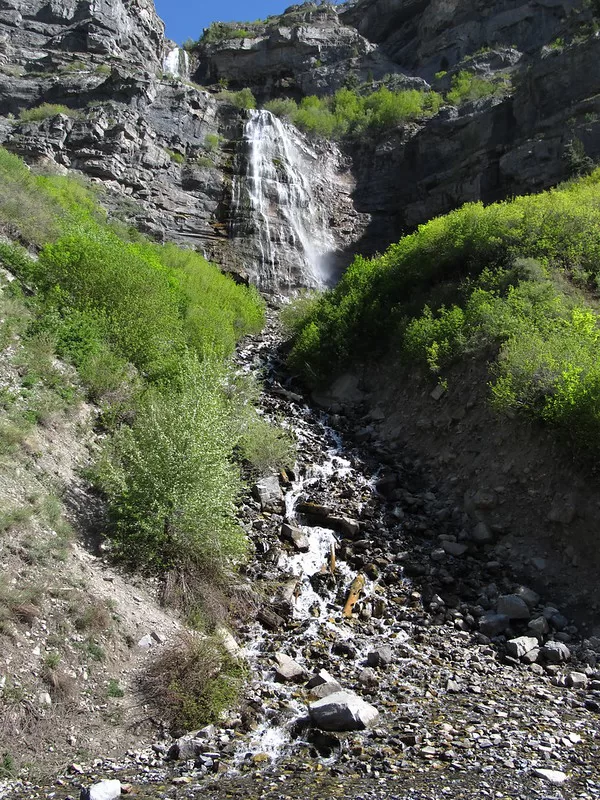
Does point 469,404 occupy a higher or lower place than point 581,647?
higher

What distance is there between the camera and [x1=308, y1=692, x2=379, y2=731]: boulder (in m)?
7.04

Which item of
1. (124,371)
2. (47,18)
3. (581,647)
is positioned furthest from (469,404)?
(47,18)

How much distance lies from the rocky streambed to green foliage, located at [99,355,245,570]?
4.43 ft

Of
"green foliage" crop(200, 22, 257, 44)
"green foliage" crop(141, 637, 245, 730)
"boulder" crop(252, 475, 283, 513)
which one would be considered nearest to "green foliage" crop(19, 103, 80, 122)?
"green foliage" crop(200, 22, 257, 44)

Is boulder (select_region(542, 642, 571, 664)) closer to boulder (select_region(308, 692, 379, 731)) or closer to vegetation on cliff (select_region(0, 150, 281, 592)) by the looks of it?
boulder (select_region(308, 692, 379, 731))

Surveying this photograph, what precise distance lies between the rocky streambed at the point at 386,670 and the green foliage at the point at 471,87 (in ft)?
113

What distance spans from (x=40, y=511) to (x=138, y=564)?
1668 millimetres

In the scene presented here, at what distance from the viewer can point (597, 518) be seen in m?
10.3

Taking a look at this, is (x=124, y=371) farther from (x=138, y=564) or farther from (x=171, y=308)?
(x=138, y=564)

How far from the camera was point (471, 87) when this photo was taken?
41.4m

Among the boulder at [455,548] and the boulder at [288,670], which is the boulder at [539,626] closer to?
the boulder at [455,548]

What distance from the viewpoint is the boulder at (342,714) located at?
7043mm

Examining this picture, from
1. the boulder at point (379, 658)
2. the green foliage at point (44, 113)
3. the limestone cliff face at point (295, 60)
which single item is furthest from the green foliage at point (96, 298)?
the limestone cliff face at point (295, 60)

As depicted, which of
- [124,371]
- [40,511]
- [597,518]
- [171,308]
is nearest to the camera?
[40,511]
